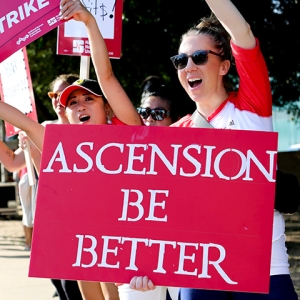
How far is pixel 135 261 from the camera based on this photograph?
9.47ft

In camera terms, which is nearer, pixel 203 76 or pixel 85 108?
pixel 203 76

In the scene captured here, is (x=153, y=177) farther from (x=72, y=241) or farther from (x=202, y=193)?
(x=72, y=241)

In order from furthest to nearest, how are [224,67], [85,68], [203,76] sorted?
[85,68] → [224,67] → [203,76]

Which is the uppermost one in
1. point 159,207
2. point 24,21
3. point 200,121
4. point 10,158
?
point 24,21

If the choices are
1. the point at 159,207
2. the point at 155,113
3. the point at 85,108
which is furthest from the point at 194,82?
the point at 155,113

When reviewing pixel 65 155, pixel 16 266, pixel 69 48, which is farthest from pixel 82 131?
pixel 16 266

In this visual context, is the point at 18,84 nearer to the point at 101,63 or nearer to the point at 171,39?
the point at 101,63

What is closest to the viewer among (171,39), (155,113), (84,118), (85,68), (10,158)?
(84,118)

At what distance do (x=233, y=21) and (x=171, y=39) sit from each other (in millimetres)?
9947

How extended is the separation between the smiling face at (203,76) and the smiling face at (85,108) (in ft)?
2.67

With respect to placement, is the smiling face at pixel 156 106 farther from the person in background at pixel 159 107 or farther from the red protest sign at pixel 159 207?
the red protest sign at pixel 159 207

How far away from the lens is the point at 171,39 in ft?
41.9

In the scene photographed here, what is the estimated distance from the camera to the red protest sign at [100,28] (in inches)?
201

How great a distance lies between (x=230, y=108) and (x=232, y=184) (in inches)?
15.5
